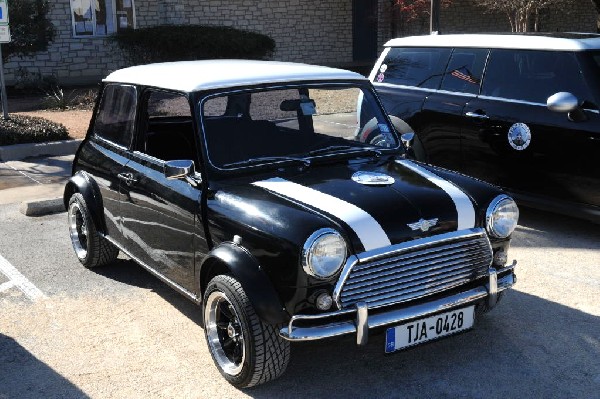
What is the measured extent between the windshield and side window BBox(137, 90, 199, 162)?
39 cm

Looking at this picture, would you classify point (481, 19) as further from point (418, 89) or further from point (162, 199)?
point (162, 199)

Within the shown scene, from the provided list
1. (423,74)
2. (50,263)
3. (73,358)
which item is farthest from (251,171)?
(423,74)

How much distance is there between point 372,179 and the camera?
3.90 meters

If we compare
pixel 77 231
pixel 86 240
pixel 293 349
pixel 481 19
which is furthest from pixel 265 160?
pixel 481 19

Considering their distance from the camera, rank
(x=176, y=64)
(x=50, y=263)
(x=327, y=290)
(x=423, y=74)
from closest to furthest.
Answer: (x=327, y=290) < (x=176, y=64) < (x=50, y=263) < (x=423, y=74)

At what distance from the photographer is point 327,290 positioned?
131 inches

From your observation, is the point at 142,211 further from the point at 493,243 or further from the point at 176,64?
the point at 493,243

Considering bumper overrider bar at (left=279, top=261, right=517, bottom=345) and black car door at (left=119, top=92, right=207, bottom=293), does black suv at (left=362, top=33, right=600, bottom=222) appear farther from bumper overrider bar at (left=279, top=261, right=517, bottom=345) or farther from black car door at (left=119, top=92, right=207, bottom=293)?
bumper overrider bar at (left=279, top=261, right=517, bottom=345)

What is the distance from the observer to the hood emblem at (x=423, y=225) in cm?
351

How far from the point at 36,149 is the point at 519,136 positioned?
7168mm

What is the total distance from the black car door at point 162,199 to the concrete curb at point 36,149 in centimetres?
603

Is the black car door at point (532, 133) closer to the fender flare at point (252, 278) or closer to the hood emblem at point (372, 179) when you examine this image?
the hood emblem at point (372, 179)

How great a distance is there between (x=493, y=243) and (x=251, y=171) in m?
1.45

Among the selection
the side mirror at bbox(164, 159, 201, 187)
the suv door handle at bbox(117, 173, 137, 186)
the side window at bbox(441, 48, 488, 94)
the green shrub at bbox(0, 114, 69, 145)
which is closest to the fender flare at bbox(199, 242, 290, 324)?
the side mirror at bbox(164, 159, 201, 187)
